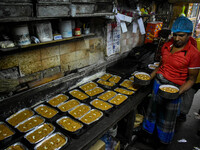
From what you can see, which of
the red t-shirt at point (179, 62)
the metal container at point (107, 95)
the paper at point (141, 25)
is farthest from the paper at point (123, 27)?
the metal container at point (107, 95)

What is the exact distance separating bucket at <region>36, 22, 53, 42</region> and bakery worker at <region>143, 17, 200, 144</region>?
7.74ft

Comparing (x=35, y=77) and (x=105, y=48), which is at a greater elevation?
(x=105, y=48)

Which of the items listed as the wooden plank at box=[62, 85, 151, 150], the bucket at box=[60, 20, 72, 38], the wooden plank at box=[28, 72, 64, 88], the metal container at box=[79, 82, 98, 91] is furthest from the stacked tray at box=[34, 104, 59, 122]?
the bucket at box=[60, 20, 72, 38]

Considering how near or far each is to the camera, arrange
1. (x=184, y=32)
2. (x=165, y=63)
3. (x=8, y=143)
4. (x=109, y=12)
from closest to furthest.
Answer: (x=8, y=143) < (x=184, y=32) < (x=109, y=12) < (x=165, y=63)

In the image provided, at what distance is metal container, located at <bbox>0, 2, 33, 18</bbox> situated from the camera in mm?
1729

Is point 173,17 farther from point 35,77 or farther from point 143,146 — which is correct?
point 35,77

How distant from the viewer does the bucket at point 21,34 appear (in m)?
2.20

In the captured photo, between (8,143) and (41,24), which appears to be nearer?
(8,143)

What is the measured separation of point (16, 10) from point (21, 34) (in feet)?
1.52

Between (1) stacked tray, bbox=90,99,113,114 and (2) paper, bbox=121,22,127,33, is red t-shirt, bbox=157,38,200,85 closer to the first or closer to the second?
(1) stacked tray, bbox=90,99,113,114

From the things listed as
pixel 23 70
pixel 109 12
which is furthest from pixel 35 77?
pixel 109 12

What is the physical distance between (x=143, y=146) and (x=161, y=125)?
81 cm

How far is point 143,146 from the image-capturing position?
3.79 m

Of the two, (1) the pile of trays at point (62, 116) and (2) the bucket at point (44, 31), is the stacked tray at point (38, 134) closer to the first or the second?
(1) the pile of trays at point (62, 116)
